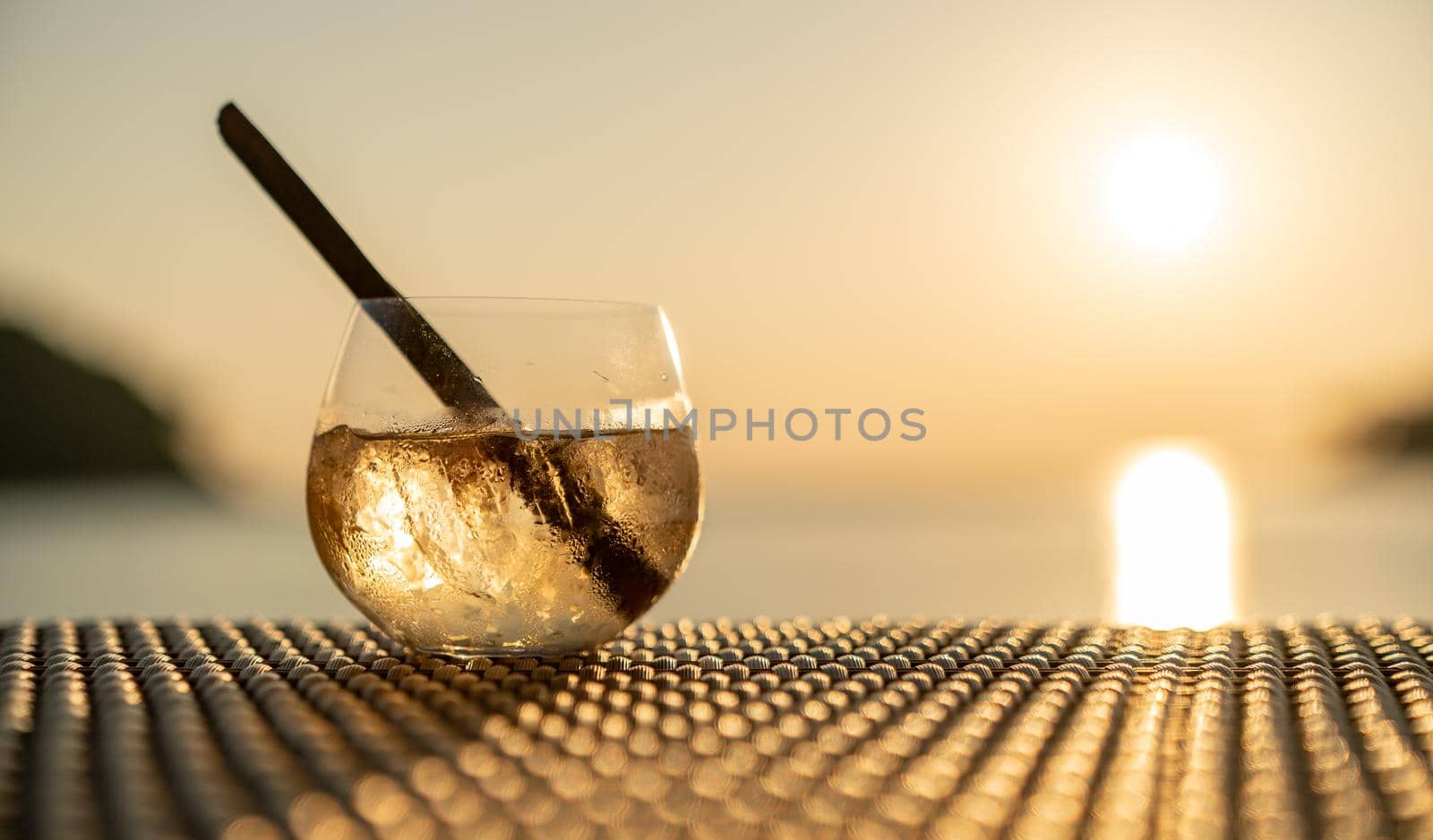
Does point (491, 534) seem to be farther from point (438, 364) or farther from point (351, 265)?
point (351, 265)

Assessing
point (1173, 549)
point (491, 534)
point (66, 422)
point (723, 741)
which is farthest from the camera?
point (66, 422)

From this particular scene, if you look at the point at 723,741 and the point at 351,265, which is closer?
the point at 723,741

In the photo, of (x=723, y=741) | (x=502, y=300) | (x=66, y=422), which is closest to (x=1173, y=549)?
(x=502, y=300)

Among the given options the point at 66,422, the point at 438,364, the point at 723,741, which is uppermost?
the point at 438,364

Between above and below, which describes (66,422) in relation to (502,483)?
below

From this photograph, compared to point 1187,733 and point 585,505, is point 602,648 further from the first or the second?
point 1187,733

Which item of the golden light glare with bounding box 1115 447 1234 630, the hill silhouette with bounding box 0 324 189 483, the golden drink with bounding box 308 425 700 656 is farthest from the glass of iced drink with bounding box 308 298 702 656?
the hill silhouette with bounding box 0 324 189 483

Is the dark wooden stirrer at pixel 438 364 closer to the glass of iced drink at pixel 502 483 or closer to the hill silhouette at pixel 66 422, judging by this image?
the glass of iced drink at pixel 502 483

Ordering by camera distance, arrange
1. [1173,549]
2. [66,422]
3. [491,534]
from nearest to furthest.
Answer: [491,534] → [1173,549] → [66,422]
